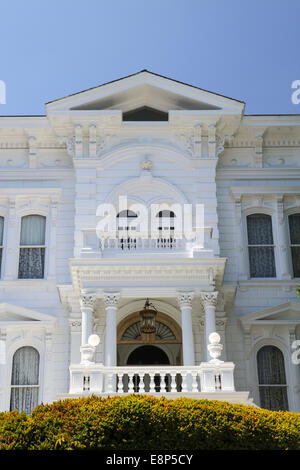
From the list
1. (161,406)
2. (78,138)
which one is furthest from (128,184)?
(161,406)

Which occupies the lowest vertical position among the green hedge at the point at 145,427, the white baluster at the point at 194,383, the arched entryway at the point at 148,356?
the green hedge at the point at 145,427

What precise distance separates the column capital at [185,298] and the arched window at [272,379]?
322 cm

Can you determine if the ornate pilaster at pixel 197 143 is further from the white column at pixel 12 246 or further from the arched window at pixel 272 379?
the arched window at pixel 272 379

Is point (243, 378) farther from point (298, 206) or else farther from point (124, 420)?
point (124, 420)

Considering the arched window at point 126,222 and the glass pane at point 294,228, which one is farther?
the glass pane at point 294,228

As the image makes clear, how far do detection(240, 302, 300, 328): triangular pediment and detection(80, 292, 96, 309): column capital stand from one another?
14.5 ft

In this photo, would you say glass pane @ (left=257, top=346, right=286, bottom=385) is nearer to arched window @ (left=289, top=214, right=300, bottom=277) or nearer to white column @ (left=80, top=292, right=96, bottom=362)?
arched window @ (left=289, top=214, right=300, bottom=277)

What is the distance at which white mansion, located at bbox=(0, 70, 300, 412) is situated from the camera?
19.3 m

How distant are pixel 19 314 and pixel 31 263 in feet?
5.95

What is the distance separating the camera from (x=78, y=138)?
72.4 ft

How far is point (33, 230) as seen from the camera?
22.4 meters

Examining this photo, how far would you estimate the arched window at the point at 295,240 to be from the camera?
22.1m

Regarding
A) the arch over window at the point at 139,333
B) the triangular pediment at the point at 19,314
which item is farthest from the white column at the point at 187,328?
the triangular pediment at the point at 19,314

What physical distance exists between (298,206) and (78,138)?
695cm
